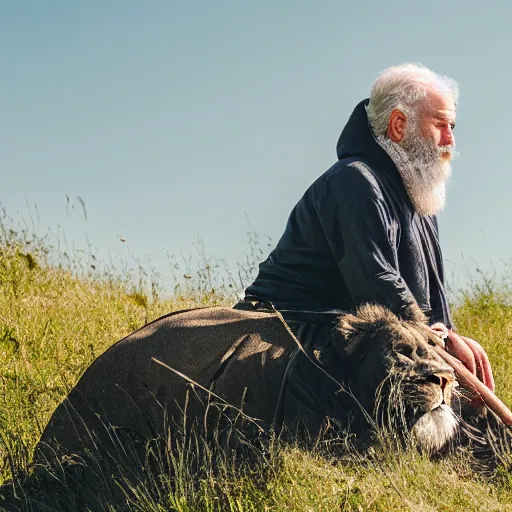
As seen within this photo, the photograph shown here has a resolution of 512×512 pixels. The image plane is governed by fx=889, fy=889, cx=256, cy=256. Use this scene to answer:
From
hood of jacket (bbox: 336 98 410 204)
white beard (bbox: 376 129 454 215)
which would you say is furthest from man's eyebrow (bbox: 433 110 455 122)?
hood of jacket (bbox: 336 98 410 204)

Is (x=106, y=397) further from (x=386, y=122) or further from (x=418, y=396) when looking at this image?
(x=386, y=122)

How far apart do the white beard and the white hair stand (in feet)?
0.38

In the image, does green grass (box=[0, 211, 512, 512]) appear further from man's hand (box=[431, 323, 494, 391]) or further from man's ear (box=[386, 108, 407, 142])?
man's ear (box=[386, 108, 407, 142])

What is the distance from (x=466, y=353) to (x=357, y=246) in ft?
3.33

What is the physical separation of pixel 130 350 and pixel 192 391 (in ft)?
1.55

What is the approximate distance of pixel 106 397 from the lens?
15.4 feet

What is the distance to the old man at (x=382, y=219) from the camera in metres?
4.40

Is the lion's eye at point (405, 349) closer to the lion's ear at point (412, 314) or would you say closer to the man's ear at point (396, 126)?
the lion's ear at point (412, 314)

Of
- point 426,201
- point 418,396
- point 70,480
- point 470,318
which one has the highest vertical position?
point 426,201

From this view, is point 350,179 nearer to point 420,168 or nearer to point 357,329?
point 420,168

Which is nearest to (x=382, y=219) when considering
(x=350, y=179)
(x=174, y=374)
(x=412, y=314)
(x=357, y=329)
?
(x=350, y=179)

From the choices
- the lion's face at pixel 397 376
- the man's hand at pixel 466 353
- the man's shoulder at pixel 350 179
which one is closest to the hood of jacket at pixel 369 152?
the man's shoulder at pixel 350 179

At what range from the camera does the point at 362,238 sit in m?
4.37

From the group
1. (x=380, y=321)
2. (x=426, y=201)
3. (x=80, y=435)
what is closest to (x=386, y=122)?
(x=426, y=201)
